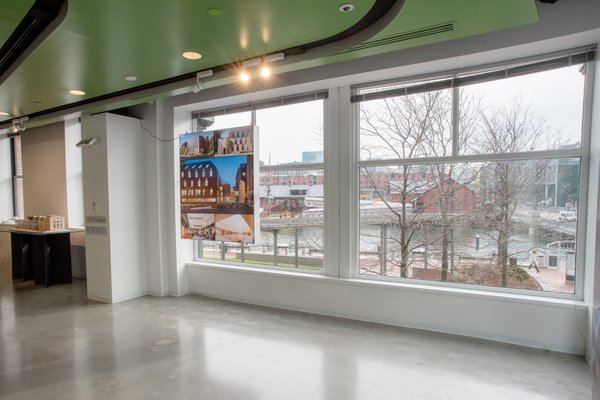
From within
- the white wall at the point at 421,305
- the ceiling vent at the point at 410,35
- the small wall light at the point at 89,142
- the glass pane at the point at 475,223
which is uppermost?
the ceiling vent at the point at 410,35

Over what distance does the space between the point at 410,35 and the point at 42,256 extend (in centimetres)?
709

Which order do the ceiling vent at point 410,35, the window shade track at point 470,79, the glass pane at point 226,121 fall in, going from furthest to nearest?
the glass pane at point 226,121 < the window shade track at point 470,79 < the ceiling vent at point 410,35

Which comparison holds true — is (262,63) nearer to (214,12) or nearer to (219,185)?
(214,12)

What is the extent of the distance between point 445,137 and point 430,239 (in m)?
1.29

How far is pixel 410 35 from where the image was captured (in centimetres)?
284

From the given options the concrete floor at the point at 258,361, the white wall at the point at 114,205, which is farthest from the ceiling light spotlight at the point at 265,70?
the white wall at the point at 114,205

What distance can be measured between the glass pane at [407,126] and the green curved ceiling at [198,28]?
1315 millimetres

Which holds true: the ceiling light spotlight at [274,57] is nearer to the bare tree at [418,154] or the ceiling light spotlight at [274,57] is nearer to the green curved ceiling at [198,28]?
the green curved ceiling at [198,28]

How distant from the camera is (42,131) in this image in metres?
6.84

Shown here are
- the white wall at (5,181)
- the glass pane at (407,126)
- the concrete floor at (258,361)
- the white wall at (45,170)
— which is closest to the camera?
the concrete floor at (258,361)

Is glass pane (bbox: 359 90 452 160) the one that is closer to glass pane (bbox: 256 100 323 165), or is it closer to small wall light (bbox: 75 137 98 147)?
glass pane (bbox: 256 100 323 165)

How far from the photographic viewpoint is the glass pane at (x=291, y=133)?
4.84 m

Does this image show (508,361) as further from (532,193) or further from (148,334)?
(148,334)

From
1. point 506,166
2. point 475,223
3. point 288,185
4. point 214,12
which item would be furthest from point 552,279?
point 214,12
